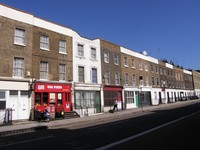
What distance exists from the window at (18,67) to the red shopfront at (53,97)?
1829mm

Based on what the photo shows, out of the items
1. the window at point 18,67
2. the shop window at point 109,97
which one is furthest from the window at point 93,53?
the window at point 18,67

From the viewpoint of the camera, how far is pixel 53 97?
2311cm

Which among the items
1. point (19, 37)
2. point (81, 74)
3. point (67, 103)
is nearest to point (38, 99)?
point (67, 103)

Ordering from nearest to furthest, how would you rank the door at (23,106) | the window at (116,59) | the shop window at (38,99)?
the door at (23,106) < the shop window at (38,99) < the window at (116,59)

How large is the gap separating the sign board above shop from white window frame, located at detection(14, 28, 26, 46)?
4.38 metres

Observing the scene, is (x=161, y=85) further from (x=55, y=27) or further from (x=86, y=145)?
(x=86, y=145)

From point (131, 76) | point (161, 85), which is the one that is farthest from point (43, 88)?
point (161, 85)

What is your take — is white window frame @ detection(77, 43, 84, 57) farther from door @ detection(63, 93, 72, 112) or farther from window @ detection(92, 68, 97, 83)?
door @ detection(63, 93, 72, 112)

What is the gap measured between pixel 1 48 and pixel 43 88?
219 inches

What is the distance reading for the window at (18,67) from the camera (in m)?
20.0

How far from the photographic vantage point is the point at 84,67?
1099 inches

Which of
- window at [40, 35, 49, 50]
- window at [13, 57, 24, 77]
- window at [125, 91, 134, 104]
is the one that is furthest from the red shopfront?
window at [125, 91, 134, 104]

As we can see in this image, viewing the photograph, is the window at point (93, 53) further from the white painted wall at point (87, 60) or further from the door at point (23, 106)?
the door at point (23, 106)

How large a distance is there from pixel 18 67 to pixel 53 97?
16.5 ft
